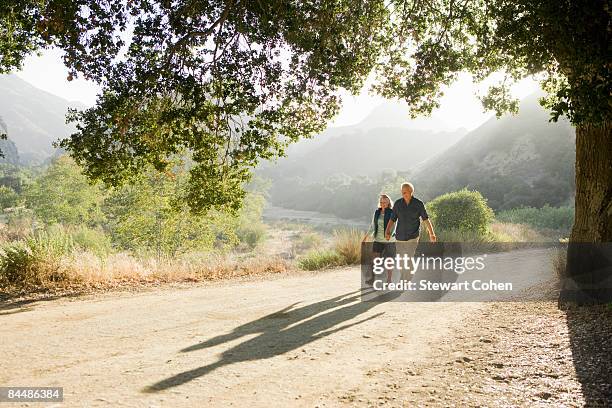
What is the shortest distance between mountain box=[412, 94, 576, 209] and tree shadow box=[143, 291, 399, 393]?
44.6 meters

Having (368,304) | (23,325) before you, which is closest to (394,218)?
(368,304)

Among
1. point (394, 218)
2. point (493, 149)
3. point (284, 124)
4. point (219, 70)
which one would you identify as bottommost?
point (394, 218)

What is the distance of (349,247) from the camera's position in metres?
15.1

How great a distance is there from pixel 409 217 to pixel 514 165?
Result: 64018mm

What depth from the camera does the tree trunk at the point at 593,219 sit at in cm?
677

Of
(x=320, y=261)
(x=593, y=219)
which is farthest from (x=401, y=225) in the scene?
(x=320, y=261)

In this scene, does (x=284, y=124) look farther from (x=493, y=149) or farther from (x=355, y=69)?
(x=493, y=149)

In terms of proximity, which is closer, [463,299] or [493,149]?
[463,299]

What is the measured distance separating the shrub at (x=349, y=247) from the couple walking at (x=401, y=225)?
5.53 metres

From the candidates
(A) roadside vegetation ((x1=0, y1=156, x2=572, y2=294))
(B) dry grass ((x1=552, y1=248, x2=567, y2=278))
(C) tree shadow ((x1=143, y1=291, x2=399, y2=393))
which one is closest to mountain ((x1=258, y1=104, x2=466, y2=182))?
(A) roadside vegetation ((x1=0, y1=156, x2=572, y2=294))

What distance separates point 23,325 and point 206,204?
12.4 ft

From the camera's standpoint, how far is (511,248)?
18094mm

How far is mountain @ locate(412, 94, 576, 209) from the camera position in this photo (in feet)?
173

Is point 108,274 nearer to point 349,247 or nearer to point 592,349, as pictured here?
point 349,247
